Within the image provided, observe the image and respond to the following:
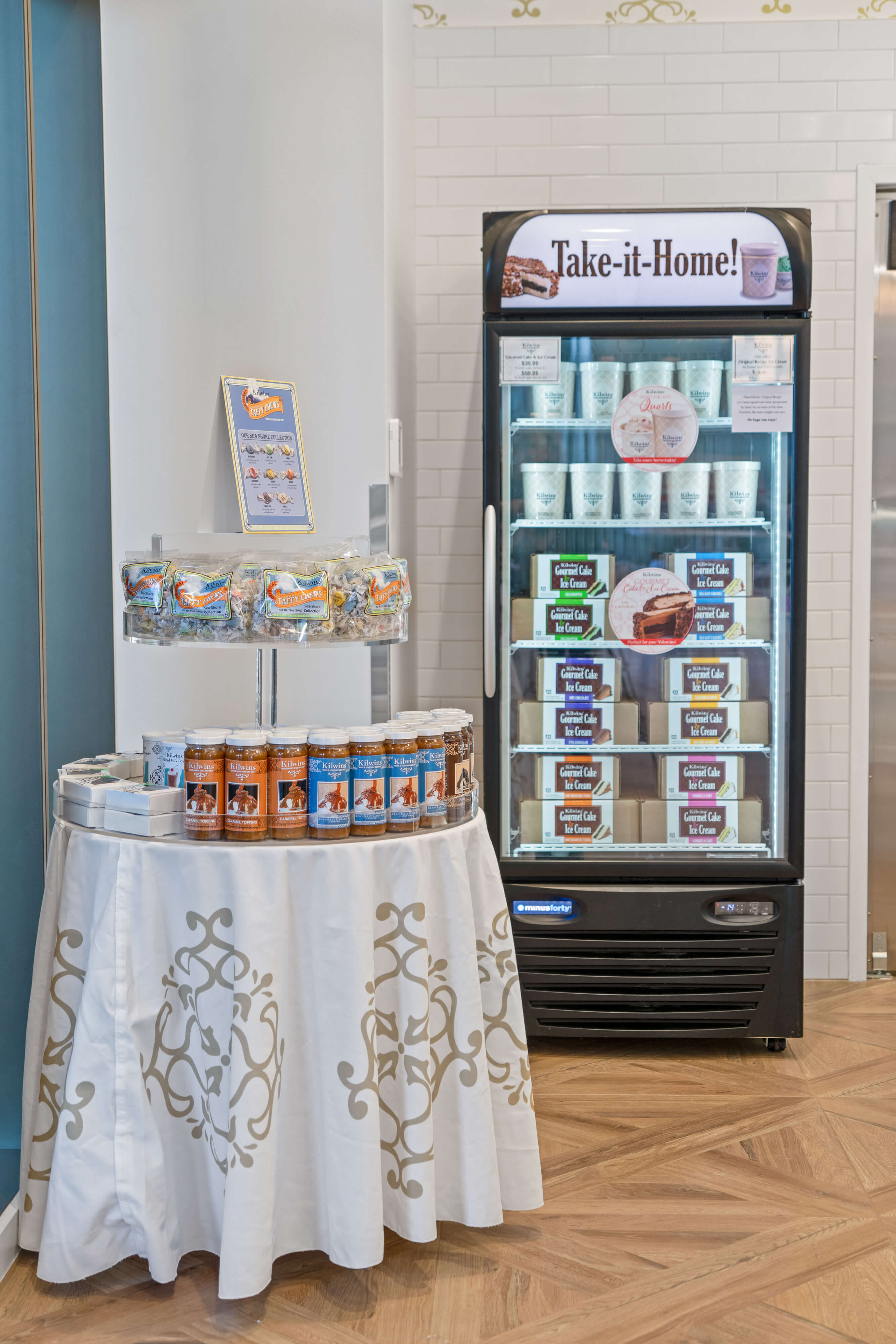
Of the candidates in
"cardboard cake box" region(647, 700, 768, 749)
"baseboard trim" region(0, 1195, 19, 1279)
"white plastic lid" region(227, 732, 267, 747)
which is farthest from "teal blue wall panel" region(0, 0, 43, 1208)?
"cardboard cake box" region(647, 700, 768, 749)

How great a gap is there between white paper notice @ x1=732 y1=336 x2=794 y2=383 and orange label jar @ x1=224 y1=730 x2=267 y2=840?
1.85 meters

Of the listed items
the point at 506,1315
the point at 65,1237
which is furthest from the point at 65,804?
the point at 506,1315

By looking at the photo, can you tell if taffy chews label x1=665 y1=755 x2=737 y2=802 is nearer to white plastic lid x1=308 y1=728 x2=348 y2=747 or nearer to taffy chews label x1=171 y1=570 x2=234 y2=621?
white plastic lid x1=308 y1=728 x2=348 y2=747

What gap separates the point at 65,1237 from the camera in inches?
78.3

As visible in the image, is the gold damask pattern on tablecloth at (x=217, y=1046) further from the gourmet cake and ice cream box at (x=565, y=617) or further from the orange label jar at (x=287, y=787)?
the gourmet cake and ice cream box at (x=565, y=617)

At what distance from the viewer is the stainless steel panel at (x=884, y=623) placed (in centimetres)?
379

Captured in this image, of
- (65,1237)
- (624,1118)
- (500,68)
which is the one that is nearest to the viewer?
(65,1237)

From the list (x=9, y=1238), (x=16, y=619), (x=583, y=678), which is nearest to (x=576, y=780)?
(x=583, y=678)

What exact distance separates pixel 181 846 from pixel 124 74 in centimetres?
208

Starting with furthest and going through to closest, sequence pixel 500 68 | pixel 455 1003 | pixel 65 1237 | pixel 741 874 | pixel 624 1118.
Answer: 1. pixel 500 68
2. pixel 741 874
3. pixel 624 1118
4. pixel 455 1003
5. pixel 65 1237

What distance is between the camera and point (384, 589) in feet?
7.29

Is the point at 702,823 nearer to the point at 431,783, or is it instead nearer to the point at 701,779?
the point at 701,779

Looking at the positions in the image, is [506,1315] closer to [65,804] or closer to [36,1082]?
[36,1082]

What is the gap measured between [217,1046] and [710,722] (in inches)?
71.6
